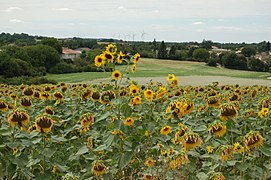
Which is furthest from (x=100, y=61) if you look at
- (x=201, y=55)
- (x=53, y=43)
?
(x=53, y=43)

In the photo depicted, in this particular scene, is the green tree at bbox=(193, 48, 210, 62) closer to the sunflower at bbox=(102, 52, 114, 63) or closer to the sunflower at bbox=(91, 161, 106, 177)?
the sunflower at bbox=(102, 52, 114, 63)

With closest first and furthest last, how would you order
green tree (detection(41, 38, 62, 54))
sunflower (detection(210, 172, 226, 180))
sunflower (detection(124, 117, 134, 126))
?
sunflower (detection(210, 172, 226, 180)) < sunflower (detection(124, 117, 134, 126)) < green tree (detection(41, 38, 62, 54))

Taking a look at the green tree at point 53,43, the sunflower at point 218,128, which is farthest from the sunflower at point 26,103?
the green tree at point 53,43

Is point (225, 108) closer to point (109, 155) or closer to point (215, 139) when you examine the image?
point (215, 139)

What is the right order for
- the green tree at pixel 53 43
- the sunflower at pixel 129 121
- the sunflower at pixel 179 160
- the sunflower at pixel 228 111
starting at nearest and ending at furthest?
the sunflower at pixel 179 160 < the sunflower at pixel 228 111 < the sunflower at pixel 129 121 < the green tree at pixel 53 43

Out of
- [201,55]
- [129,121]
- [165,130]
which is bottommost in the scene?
[201,55]

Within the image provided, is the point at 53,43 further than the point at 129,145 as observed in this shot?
Yes

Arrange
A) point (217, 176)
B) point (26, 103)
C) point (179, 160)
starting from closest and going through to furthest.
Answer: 1. point (217, 176)
2. point (179, 160)
3. point (26, 103)

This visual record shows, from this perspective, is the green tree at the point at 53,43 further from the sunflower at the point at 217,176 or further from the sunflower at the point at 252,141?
the sunflower at the point at 217,176

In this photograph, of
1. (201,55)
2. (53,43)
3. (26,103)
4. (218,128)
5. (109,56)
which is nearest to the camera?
(218,128)

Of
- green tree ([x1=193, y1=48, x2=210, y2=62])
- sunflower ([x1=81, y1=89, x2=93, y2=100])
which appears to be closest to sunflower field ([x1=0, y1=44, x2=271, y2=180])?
sunflower ([x1=81, y1=89, x2=93, y2=100])

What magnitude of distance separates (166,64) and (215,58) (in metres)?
6.86

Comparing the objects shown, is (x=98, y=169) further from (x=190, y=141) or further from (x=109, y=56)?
(x=109, y=56)

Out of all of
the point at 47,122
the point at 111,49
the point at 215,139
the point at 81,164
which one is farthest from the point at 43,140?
the point at 215,139
